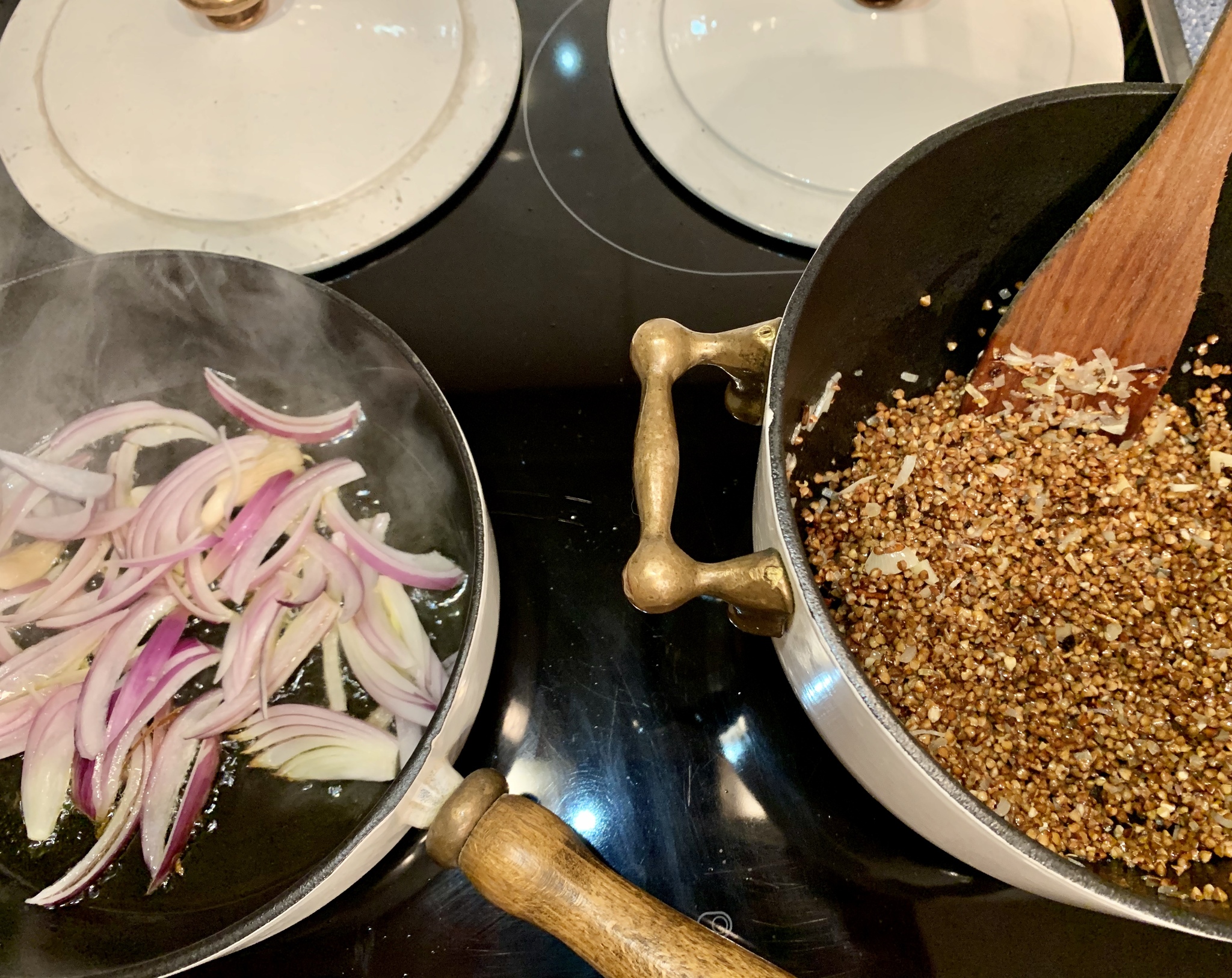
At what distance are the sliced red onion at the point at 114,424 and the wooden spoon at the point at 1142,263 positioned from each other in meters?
0.77

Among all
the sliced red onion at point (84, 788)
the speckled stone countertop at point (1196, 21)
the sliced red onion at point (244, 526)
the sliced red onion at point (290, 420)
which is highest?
the speckled stone countertop at point (1196, 21)

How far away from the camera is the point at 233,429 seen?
86 centimetres

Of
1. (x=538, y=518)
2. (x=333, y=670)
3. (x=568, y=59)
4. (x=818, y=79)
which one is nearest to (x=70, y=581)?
(x=333, y=670)

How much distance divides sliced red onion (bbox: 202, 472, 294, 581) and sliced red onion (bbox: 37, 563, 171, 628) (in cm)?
4

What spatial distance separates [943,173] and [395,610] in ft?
1.94

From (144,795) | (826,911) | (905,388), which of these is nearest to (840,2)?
(905,388)

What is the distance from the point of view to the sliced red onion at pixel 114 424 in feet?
2.70

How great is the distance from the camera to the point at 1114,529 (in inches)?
28.1

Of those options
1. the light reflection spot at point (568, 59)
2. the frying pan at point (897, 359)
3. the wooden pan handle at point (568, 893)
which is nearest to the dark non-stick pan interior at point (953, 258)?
the frying pan at point (897, 359)

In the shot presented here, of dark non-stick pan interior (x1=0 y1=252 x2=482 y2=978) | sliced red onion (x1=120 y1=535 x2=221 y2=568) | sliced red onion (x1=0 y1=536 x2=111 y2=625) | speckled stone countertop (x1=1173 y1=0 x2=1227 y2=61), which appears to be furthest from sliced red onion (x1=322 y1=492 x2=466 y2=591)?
speckled stone countertop (x1=1173 y1=0 x2=1227 y2=61)

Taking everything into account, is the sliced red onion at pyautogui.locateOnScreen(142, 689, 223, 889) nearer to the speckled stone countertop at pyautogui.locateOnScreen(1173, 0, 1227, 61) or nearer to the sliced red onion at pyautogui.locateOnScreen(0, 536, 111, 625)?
the sliced red onion at pyautogui.locateOnScreen(0, 536, 111, 625)

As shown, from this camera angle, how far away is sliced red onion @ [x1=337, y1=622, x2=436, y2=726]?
70 centimetres

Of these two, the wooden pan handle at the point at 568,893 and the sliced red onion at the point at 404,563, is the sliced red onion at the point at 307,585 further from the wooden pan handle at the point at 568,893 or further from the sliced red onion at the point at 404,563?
the wooden pan handle at the point at 568,893

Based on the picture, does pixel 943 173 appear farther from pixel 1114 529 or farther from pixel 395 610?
pixel 395 610
